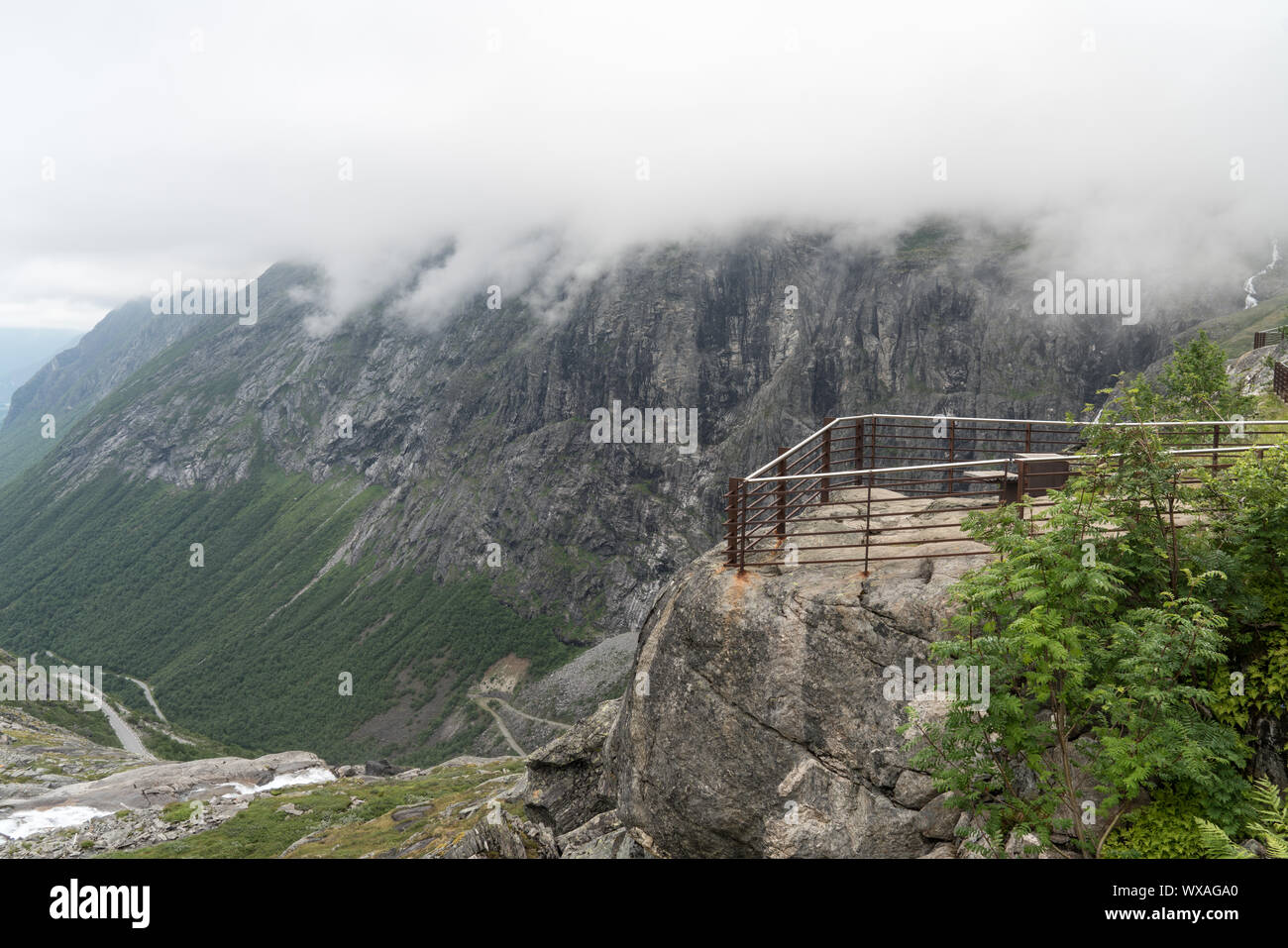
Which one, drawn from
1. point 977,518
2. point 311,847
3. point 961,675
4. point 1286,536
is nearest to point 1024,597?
point 961,675

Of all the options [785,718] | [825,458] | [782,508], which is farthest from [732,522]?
[825,458]

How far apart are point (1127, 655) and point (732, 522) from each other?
7591 millimetres

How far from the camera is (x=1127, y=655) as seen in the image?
10.7m

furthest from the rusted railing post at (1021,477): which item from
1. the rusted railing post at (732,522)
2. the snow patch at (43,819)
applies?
the snow patch at (43,819)

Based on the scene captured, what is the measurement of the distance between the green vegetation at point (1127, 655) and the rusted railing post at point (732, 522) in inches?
200

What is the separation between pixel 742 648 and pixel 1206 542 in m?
8.87

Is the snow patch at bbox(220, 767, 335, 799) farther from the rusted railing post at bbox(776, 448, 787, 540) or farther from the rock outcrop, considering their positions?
the rusted railing post at bbox(776, 448, 787, 540)

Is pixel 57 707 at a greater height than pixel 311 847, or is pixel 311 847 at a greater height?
pixel 311 847

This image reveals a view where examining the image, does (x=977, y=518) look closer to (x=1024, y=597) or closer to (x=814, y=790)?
(x=1024, y=597)

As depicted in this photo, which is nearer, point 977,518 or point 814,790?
point 977,518

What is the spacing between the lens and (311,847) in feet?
179

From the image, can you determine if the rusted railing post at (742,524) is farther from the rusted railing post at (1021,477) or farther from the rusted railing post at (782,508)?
the rusted railing post at (1021,477)

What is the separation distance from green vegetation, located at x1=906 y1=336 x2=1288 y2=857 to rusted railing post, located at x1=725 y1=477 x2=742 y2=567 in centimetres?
508

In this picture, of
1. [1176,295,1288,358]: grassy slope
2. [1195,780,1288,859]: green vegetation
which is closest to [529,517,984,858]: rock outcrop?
[1195,780,1288,859]: green vegetation
